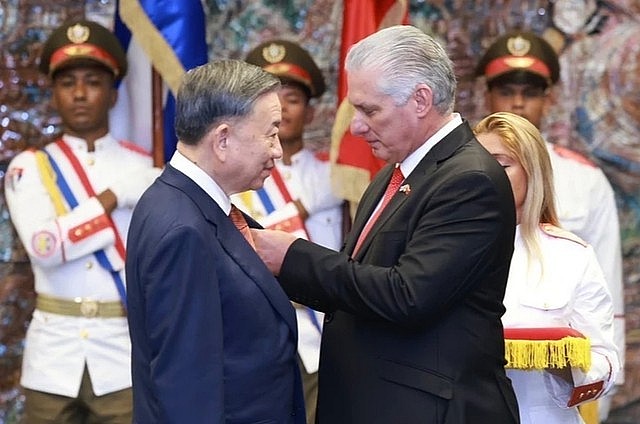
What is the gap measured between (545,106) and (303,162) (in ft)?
3.60

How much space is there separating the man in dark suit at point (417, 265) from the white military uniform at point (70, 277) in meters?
1.75

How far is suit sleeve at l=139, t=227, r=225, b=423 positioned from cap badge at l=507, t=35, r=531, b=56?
2.52 m

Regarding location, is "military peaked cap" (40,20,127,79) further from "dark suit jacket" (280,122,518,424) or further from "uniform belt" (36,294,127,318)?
"dark suit jacket" (280,122,518,424)

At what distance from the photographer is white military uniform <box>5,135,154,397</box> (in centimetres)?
410

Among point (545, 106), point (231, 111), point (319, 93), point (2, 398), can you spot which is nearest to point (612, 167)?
point (545, 106)

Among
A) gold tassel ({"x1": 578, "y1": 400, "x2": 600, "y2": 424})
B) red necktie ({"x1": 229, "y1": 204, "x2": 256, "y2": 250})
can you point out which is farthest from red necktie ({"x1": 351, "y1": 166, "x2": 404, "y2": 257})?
gold tassel ({"x1": 578, "y1": 400, "x2": 600, "y2": 424})

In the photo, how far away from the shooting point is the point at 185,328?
2.17 m

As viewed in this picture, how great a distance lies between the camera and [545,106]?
4930mm

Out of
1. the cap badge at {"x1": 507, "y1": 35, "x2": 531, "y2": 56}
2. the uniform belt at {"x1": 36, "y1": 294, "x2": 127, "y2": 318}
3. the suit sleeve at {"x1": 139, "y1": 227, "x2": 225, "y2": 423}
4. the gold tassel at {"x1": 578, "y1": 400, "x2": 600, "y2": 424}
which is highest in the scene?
the cap badge at {"x1": 507, "y1": 35, "x2": 531, "y2": 56}

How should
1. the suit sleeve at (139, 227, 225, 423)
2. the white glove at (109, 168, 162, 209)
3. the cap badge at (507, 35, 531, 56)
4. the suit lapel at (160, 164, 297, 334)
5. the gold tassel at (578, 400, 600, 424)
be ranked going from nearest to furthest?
1. the suit sleeve at (139, 227, 225, 423)
2. the suit lapel at (160, 164, 297, 334)
3. the gold tassel at (578, 400, 600, 424)
4. the white glove at (109, 168, 162, 209)
5. the cap badge at (507, 35, 531, 56)

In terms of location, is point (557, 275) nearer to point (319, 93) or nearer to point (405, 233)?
point (405, 233)

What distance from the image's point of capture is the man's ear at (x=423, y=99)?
2.44 metres

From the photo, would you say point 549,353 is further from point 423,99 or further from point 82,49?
point 82,49

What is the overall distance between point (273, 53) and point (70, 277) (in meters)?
1.08
